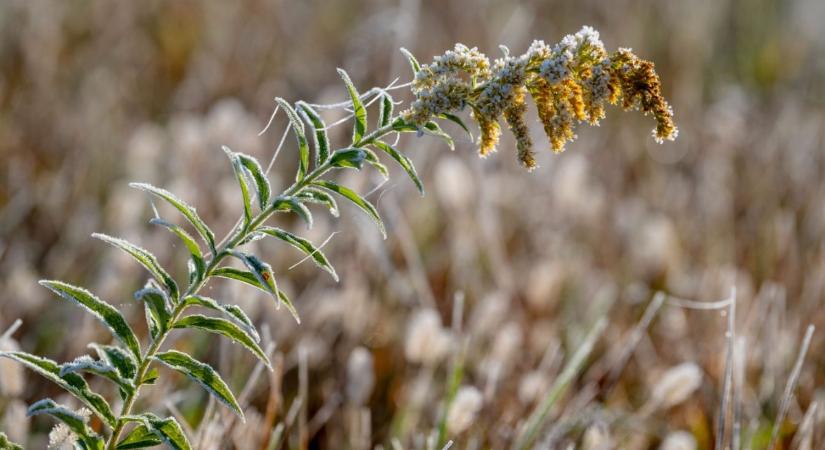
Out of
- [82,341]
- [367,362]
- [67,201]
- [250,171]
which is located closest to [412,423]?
[367,362]

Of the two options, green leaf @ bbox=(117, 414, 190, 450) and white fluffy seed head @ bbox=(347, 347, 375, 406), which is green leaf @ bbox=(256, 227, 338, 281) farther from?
white fluffy seed head @ bbox=(347, 347, 375, 406)

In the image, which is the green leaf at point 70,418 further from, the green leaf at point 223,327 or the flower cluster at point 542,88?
the flower cluster at point 542,88

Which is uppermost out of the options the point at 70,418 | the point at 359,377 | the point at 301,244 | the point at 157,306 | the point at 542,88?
the point at 542,88

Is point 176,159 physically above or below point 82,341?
above

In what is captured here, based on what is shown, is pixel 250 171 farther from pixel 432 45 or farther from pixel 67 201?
pixel 432 45

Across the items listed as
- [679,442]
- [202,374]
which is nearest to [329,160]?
[202,374]

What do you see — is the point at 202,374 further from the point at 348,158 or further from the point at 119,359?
the point at 348,158

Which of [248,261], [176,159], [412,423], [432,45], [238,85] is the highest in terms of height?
[432,45]
